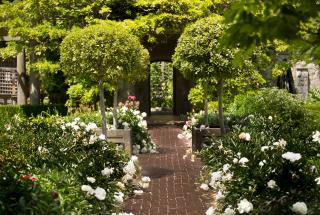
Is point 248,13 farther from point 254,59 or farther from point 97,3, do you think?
point 97,3

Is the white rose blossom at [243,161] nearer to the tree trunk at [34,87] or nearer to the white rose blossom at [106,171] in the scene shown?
the white rose blossom at [106,171]

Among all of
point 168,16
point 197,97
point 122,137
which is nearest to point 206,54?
point 122,137

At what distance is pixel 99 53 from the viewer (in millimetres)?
9953

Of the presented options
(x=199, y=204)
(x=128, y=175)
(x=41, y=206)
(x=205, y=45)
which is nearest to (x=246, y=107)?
(x=205, y=45)

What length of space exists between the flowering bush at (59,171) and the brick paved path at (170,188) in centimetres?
103

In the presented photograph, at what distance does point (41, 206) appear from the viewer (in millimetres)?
3725

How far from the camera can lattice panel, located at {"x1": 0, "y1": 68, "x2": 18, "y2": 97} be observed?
22.8 meters

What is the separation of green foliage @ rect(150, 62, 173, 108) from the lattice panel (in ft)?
30.0

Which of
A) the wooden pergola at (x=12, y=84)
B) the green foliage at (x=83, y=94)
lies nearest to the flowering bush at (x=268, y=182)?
the green foliage at (x=83, y=94)

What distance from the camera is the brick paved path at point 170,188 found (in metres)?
7.67

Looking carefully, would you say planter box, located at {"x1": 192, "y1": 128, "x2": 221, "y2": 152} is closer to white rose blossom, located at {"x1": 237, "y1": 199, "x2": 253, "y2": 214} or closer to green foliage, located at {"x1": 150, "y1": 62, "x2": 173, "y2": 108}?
white rose blossom, located at {"x1": 237, "y1": 199, "x2": 253, "y2": 214}

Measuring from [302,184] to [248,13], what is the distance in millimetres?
3040

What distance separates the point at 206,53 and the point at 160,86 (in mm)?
19582

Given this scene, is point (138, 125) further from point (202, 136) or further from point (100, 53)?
point (100, 53)
